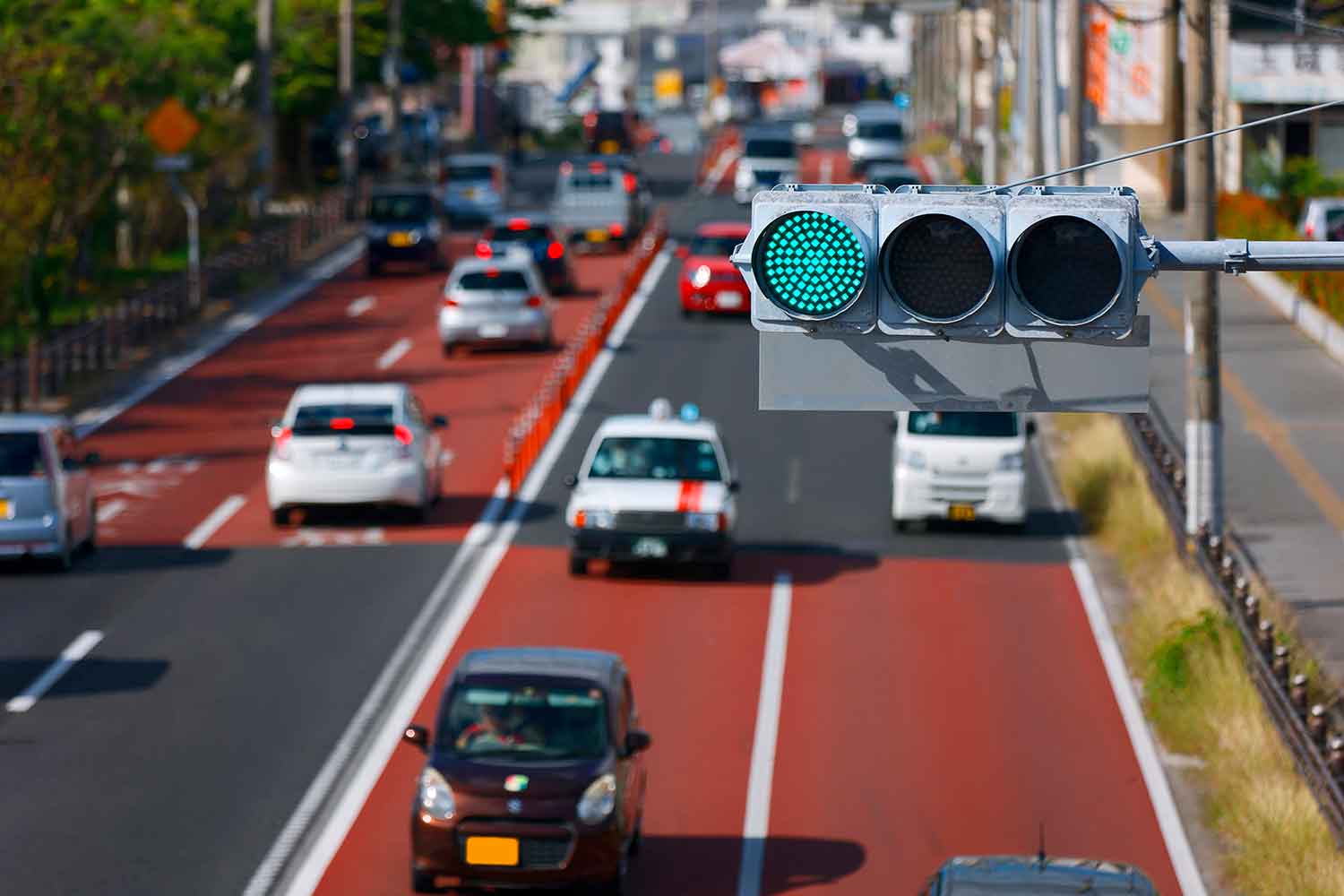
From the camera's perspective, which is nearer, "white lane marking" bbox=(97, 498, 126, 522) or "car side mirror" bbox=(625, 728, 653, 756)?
"car side mirror" bbox=(625, 728, 653, 756)

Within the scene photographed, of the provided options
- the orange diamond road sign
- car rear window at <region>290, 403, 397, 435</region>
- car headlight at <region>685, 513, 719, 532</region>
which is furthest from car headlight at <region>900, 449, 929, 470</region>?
the orange diamond road sign

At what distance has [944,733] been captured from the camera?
21.8 metres

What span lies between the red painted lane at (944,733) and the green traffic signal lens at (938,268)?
31.1 feet

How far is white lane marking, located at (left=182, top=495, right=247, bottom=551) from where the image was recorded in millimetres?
30000

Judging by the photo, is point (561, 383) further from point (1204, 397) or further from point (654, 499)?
point (1204, 397)

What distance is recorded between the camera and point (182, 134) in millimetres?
47875

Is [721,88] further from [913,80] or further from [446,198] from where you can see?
[446,198]

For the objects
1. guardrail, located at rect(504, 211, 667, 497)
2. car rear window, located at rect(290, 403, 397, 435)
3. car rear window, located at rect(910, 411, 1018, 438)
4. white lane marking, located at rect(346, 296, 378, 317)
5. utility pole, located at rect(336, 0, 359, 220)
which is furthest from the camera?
utility pole, located at rect(336, 0, 359, 220)

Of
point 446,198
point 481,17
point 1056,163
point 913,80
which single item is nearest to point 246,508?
point 1056,163

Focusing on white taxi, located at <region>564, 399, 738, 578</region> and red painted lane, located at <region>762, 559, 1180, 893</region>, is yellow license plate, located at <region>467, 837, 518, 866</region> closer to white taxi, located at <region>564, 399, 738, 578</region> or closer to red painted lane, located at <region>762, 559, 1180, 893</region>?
red painted lane, located at <region>762, 559, 1180, 893</region>

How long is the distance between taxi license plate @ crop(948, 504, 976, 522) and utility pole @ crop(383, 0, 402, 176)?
163 feet

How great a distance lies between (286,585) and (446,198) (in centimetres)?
4288

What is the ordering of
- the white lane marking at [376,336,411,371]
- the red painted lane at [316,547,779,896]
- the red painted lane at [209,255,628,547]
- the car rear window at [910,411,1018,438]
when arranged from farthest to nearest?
the white lane marking at [376,336,411,371] → the car rear window at [910,411,1018,438] → the red painted lane at [209,255,628,547] → the red painted lane at [316,547,779,896]

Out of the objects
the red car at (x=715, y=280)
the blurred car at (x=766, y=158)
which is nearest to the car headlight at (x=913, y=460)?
the red car at (x=715, y=280)
